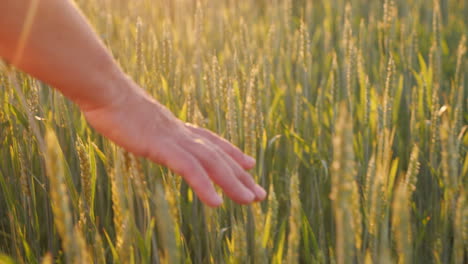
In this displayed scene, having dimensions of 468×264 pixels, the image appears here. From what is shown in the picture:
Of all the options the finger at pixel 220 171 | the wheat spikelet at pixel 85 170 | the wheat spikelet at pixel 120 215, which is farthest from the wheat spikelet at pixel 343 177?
the wheat spikelet at pixel 85 170

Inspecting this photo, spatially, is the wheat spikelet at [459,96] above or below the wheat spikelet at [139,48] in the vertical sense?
below

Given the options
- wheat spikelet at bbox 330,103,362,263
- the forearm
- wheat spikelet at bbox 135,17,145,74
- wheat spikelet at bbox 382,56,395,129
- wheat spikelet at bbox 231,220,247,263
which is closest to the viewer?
wheat spikelet at bbox 330,103,362,263

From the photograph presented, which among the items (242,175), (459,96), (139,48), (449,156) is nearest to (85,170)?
(242,175)

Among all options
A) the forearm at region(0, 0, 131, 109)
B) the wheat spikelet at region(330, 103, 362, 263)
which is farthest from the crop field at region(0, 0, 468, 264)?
the forearm at region(0, 0, 131, 109)

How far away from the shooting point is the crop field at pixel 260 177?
708 mm

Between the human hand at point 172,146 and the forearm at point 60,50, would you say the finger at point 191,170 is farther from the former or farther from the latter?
the forearm at point 60,50

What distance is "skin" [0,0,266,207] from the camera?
665mm

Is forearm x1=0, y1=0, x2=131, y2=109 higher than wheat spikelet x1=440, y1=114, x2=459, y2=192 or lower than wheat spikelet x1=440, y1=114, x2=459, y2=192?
higher

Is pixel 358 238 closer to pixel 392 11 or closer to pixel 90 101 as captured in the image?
pixel 90 101

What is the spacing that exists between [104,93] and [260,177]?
0.54m

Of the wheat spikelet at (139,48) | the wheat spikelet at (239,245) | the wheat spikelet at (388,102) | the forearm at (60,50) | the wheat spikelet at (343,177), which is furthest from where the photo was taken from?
the wheat spikelet at (139,48)

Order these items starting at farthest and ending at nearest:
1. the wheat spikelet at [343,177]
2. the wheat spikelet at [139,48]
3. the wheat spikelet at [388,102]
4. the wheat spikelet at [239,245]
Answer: the wheat spikelet at [139,48] → the wheat spikelet at [388,102] → the wheat spikelet at [239,245] → the wheat spikelet at [343,177]

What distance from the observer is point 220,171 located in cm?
73

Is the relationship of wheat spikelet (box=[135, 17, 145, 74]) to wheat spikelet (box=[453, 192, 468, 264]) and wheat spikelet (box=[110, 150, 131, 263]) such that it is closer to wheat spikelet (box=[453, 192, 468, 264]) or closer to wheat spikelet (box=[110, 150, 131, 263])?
wheat spikelet (box=[110, 150, 131, 263])
